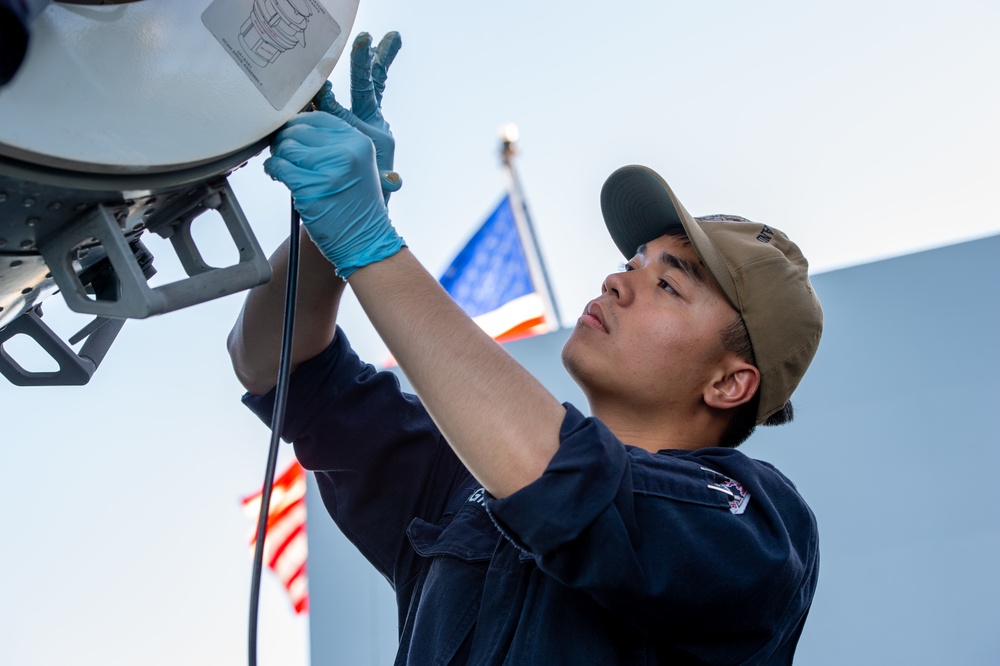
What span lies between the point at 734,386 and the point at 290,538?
2.70 m

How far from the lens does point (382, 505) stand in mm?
1351

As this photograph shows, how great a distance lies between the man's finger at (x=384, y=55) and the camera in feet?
3.90

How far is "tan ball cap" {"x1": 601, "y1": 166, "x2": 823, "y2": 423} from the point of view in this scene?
52.0 inches

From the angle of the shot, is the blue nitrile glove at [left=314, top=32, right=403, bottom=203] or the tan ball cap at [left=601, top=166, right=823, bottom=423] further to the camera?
the tan ball cap at [left=601, top=166, right=823, bottom=423]

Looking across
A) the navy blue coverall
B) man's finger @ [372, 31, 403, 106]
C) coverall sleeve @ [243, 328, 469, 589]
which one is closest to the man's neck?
the navy blue coverall

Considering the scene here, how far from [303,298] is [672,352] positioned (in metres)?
0.57

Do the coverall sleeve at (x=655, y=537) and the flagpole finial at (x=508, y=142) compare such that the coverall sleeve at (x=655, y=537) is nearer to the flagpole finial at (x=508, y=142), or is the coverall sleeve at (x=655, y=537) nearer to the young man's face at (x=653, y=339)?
the young man's face at (x=653, y=339)

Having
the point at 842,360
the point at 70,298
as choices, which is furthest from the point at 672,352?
the point at 842,360

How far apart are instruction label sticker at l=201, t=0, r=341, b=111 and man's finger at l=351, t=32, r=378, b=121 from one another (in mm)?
148

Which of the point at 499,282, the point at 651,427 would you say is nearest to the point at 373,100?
the point at 651,427

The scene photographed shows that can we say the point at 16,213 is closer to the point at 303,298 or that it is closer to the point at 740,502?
the point at 303,298

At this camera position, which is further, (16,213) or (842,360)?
(842,360)

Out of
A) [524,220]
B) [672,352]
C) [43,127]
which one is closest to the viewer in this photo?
[43,127]

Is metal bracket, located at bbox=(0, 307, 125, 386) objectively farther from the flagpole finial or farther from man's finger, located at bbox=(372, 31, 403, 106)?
the flagpole finial
